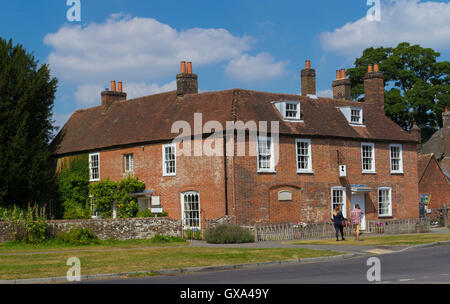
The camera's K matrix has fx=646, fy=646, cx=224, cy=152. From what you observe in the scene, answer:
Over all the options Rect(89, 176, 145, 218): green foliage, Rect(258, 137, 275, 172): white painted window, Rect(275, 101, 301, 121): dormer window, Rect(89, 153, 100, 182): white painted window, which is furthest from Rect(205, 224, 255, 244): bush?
Rect(89, 153, 100, 182): white painted window

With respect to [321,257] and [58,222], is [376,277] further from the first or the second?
[58,222]

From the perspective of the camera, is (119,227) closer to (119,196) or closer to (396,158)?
(119,196)

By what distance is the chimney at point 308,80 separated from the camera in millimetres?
40375

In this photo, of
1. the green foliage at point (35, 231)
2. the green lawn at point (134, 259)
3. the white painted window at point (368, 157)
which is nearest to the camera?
the green lawn at point (134, 259)

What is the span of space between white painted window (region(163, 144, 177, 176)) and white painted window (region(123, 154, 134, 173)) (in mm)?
2964

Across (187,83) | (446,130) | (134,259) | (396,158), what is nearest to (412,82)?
(446,130)

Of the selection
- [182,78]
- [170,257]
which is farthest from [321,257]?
[182,78]

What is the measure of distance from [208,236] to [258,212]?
13.7ft

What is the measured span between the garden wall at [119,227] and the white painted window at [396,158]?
1614cm

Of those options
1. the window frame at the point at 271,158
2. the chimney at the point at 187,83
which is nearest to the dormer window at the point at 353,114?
the window frame at the point at 271,158

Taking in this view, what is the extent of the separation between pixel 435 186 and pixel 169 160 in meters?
23.7

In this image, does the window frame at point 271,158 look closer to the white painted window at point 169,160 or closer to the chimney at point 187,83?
the white painted window at point 169,160

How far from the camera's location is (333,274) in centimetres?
1638

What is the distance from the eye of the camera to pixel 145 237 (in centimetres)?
3056
